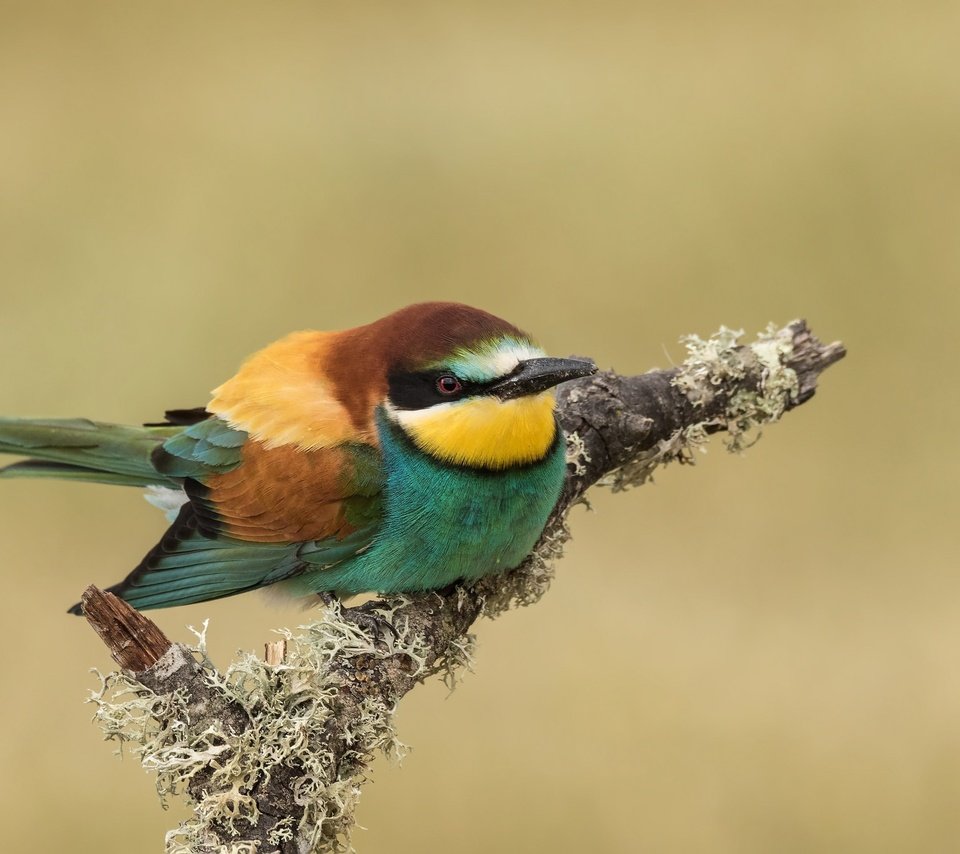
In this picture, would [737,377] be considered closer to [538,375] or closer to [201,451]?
[538,375]

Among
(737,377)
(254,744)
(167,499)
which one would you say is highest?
(737,377)

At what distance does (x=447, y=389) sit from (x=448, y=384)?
0.03 feet

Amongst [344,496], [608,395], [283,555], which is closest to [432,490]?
[344,496]

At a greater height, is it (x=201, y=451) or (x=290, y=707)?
(x=201, y=451)

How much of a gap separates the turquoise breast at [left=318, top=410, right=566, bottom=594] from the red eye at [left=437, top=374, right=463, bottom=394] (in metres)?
0.12

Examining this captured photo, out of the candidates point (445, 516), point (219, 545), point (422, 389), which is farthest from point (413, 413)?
point (219, 545)

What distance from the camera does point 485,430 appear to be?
202 cm

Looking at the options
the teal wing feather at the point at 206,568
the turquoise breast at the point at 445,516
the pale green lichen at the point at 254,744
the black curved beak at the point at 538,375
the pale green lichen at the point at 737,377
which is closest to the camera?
the pale green lichen at the point at 254,744

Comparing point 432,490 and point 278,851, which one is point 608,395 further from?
point 278,851

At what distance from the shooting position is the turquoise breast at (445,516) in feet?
6.73

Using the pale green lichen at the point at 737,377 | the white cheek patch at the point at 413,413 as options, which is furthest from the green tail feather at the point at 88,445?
the pale green lichen at the point at 737,377

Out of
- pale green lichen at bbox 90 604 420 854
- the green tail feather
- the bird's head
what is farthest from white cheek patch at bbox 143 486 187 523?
pale green lichen at bbox 90 604 420 854

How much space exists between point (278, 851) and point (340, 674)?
288 mm

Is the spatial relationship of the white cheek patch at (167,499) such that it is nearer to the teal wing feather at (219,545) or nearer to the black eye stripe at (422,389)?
the teal wing feather at (219,545)
